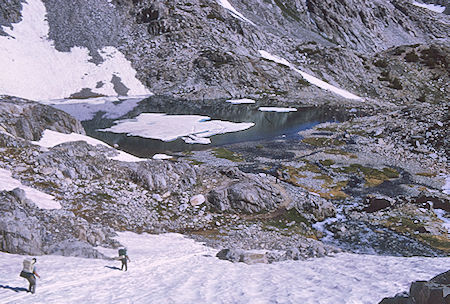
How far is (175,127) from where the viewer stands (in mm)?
69125

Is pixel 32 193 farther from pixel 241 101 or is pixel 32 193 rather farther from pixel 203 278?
pixel 241 101

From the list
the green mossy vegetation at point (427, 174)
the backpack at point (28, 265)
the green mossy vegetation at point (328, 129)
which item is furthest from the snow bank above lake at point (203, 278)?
the green mossy vegetation at point (328, 129)

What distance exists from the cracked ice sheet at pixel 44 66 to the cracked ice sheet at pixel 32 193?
66214 mm

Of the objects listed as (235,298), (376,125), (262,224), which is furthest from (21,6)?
(235,298)

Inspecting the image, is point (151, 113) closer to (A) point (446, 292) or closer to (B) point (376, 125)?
(B) point (376, 125)

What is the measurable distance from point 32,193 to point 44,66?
264 ft

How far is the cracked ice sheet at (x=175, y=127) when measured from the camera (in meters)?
63.7

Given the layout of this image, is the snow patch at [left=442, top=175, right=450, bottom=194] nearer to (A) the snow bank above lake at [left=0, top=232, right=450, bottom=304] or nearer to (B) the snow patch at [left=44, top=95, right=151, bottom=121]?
(A) the snow bank above lake at [left=0, top=232, right=450, bottom=304]

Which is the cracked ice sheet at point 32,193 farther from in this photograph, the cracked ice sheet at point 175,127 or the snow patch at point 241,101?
the snow patch at point 241,101

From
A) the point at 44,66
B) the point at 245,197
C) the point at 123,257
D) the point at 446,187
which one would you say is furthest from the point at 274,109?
the point at 123,257

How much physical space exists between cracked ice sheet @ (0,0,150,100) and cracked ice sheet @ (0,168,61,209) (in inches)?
2607

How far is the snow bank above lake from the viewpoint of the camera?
15.2 m

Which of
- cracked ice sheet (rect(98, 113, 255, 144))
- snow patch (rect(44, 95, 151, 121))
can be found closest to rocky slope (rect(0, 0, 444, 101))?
snow patch (rect(44, 95, 151, 121))

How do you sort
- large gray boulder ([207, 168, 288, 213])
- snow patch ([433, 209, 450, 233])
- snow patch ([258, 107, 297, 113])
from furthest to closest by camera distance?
1. snow patch ([258, 107, 297, 113])
2. snow patch ([433, 209, 450, 233])
3. large gray boulder ([207, 168, 288, 213])
